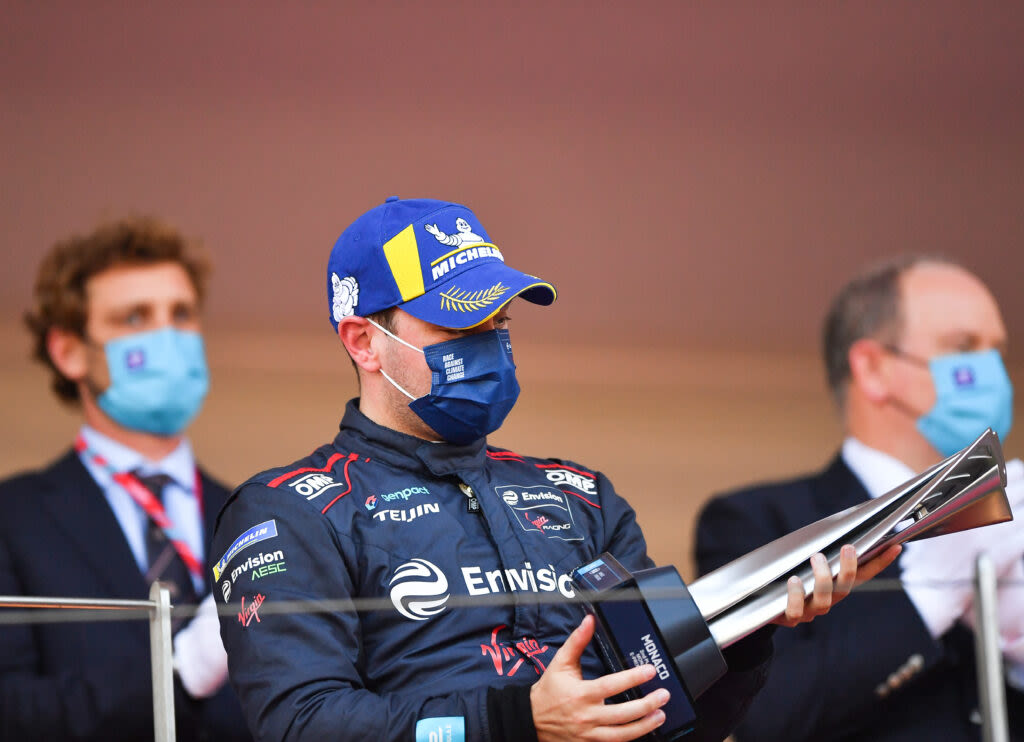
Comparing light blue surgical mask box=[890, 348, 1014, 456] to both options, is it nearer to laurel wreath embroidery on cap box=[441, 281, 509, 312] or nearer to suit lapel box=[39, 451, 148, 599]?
laurel wreath embroidery on cap box=[441, 281, 509, 312]

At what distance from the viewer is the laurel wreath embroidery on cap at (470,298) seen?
1.61 metres

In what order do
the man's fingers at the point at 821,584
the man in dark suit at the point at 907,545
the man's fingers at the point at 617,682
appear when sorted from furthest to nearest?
1. the man in dark suit at the point at 907,545
2. the man's fingers at the point at 821,584
3. the man's fingers at the point at 617,682

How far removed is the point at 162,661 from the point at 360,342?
1.49 ft

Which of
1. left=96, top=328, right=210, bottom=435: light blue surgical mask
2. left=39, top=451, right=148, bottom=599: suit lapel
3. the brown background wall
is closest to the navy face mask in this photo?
left=39, top=451, right=148, bottom=599: suit lapel

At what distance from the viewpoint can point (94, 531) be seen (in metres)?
2.50

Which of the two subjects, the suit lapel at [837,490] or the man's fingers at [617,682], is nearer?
the man's fingers at [617,682]

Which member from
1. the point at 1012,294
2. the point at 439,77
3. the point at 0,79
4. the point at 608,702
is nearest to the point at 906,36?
the point at 1012,294

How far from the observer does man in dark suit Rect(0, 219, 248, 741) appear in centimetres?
222

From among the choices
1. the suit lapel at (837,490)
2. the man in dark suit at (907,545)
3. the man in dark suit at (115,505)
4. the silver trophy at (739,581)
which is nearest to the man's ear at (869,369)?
the man in dark suit at (907,545)

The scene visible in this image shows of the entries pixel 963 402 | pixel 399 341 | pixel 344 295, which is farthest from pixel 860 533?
pixel 963 402

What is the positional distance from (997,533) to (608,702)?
49.0 inches

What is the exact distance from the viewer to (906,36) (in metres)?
3.55

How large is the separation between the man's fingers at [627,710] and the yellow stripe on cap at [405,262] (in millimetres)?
582

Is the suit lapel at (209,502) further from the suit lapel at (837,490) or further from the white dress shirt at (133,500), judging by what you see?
the suit lapel at (837,490)
